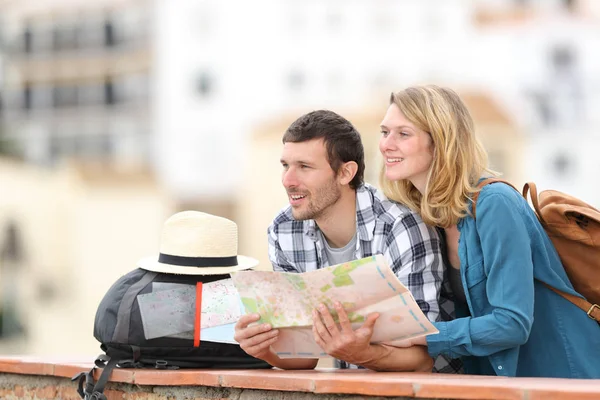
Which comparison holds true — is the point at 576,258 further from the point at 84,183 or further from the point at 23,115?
the point at 23,115

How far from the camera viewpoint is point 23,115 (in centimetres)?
4559

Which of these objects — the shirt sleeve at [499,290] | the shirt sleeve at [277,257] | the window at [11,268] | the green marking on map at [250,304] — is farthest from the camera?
the window at [11,268]

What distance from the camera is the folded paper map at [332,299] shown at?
363 centimetres

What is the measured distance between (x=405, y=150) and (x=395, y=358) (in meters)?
0.81

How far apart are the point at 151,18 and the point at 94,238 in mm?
11213

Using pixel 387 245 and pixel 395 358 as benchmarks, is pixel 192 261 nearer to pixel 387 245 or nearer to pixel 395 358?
pixel 387 245

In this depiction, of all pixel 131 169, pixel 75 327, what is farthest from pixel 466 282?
pixel 131 169

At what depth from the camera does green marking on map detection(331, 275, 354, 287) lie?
3.65 meters

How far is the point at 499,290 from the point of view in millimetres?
3760

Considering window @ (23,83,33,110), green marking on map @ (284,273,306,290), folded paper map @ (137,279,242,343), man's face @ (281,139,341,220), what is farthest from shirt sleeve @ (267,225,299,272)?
window @ (23,83,33,110)

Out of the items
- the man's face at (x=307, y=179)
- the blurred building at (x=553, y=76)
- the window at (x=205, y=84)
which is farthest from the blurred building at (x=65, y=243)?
the man's face at (x=307, y=179)

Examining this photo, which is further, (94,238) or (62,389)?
(94,238)

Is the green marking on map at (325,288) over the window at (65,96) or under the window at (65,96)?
over

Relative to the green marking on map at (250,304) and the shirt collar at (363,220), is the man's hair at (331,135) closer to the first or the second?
the shirt collar at (363,220)
